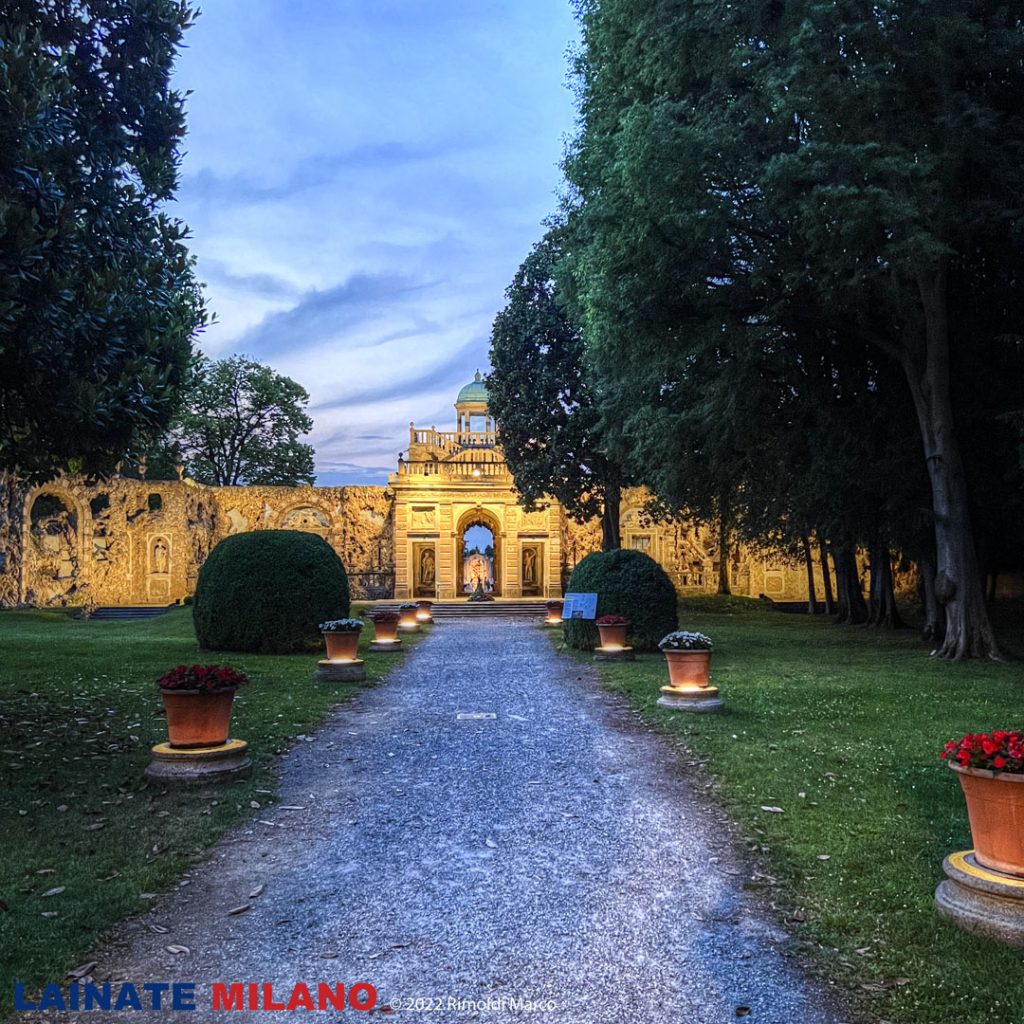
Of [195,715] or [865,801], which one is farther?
[195,715]

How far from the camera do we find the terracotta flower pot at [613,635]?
577 inches

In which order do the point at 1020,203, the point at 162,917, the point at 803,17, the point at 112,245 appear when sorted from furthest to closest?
the point at 1020,203 < the point at 803,17 < the point at 112,245 < the point at 162,917

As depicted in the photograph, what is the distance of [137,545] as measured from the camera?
1371 inches

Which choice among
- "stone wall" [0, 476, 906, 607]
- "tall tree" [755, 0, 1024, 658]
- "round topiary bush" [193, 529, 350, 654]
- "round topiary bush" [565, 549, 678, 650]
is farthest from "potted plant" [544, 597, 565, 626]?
"tall tree" [755, 0, 1024, 658]

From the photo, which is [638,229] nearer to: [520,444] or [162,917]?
[162,917]

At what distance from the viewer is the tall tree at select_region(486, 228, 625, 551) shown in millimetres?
25406

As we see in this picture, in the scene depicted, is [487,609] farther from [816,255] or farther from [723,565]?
[816,255]

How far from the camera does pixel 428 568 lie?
125 ft

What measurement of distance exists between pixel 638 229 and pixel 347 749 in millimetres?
8538

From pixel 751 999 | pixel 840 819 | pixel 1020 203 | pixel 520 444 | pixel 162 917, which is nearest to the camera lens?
pixel 751 999

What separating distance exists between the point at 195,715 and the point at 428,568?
31.8 meters

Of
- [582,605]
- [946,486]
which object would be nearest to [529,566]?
[582,605]

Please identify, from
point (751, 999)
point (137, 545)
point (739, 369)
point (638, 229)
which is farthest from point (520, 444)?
point (751, 999)

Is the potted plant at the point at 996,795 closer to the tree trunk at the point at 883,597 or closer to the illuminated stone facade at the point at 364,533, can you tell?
the tree trunk at the point at 883,597
